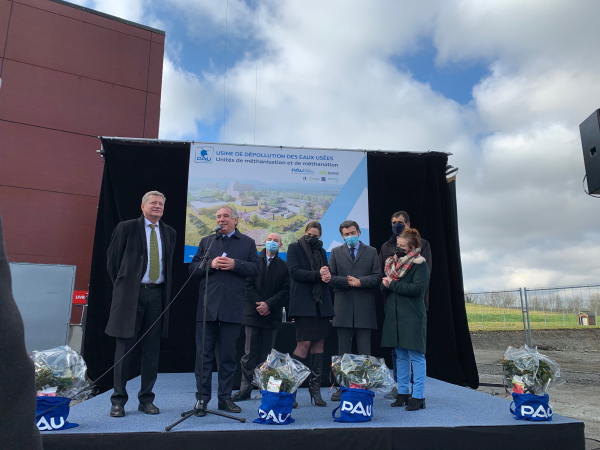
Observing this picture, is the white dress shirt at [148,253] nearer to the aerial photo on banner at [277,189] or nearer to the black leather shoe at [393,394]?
the aerial photo on banner at [277,189]

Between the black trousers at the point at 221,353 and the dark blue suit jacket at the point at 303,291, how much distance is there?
58cm

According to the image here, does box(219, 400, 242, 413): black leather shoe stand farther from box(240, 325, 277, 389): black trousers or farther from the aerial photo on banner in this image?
the aerial photo on banner

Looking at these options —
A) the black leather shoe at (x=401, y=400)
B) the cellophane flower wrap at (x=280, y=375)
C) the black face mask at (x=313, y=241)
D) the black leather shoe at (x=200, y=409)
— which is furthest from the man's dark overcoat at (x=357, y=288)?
the black leather shoe at (x=200, y=409)

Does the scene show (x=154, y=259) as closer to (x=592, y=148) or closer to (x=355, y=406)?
(x=355, y=406)

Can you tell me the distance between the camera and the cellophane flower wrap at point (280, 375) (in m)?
2.66

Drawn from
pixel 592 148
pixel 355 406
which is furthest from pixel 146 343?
pixel 592 148

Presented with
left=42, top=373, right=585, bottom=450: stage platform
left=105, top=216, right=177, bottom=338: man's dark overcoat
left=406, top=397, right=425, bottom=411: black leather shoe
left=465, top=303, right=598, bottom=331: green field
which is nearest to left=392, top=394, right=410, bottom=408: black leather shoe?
left=406, top=397, right=425, bottom=411: black leather shoe

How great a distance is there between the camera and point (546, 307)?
8625 mm

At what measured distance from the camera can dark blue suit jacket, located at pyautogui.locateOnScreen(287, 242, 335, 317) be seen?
345 cm

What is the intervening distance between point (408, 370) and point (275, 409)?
4.14 feet

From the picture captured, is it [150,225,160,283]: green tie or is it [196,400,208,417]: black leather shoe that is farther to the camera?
[150,225,160,283]: green tie

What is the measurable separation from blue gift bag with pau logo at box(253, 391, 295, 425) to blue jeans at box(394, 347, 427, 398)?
106 cm

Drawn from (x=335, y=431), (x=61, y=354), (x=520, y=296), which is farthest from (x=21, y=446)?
(x=520, y=296)

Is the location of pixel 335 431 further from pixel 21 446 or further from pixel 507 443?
pixel 21 446
